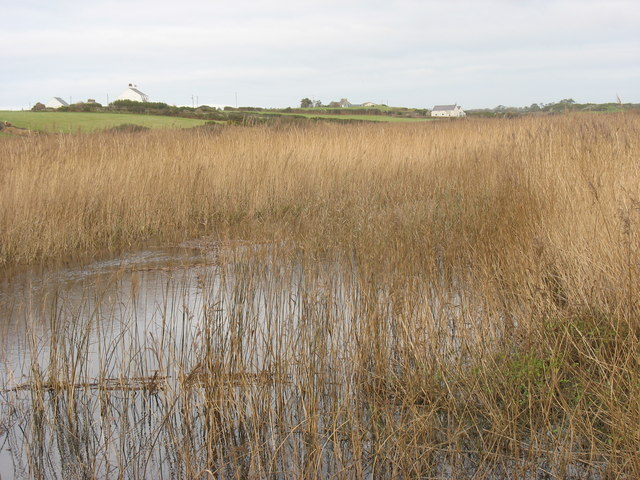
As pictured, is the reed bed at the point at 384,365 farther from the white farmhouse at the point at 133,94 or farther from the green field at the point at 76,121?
the white farmhouse at the point at 133,94

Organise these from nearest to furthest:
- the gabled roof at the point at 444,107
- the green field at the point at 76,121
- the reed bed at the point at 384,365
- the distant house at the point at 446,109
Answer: the reed bed at the point at 384,365, the green field at the point at 76,121, the distant house at the point at 446,109, the gabled roof at the point at 444,107

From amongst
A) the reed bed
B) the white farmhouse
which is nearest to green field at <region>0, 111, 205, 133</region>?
the reed bed

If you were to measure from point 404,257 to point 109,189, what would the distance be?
5.07m

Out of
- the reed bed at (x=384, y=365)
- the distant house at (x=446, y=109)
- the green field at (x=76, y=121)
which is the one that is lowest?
the reed bed at (x=384, y=365)

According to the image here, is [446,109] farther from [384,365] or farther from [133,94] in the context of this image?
[384,365]

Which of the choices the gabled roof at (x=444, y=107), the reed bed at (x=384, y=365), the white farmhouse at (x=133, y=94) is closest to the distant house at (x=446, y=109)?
the gabled roof at (x=444, y=107)

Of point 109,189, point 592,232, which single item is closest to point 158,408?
point 592,232

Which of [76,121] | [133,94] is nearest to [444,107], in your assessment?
[133,94]

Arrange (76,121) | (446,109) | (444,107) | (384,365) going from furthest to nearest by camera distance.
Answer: (444,107) < (446,109) < (76,121) < (384,365)

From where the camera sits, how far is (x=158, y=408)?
336cm

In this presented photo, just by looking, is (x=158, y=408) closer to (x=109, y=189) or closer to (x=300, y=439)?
(x=300, y=439)

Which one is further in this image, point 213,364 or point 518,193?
point 518,193

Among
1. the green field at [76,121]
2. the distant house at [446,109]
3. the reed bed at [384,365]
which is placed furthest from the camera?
the distant house at [446,109]

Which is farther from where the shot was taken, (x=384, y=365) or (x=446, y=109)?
(x=446, y=109)
